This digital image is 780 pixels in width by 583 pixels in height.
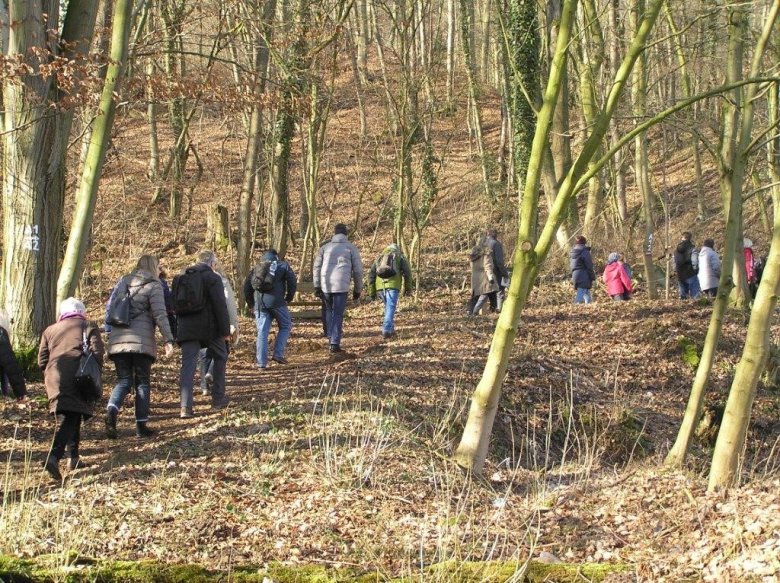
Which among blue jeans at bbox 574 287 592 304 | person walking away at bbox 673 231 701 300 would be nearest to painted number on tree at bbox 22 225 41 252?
blue jeans at bbox 574 287 592 304

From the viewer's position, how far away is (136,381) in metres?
9.84

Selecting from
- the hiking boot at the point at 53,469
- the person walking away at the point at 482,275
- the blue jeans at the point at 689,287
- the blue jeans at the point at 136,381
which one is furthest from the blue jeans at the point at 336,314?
the blue jeans at the point at 689,287

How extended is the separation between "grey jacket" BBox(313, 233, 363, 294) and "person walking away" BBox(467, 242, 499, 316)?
3.96 m

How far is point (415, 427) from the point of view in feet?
32.8

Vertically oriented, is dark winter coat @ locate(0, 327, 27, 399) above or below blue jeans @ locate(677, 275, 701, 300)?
below

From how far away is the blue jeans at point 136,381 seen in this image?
32.0ft

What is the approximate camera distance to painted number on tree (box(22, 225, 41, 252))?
36.5ft

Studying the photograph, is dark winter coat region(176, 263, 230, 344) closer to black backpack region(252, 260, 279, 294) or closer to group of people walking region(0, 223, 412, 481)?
group of people walking region(0, 223, 412, 481)

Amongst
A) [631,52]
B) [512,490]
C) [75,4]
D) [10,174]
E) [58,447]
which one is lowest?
[512,490]

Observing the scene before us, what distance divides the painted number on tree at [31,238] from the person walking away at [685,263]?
46.6 feet

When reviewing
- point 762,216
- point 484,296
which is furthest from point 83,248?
point 762,216

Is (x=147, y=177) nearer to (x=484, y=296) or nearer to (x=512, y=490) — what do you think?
(x=484, y=296)

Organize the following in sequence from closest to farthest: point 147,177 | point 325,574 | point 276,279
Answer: point 325,574 → point 276,279 → point 147,177

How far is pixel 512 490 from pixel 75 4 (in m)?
7.60
